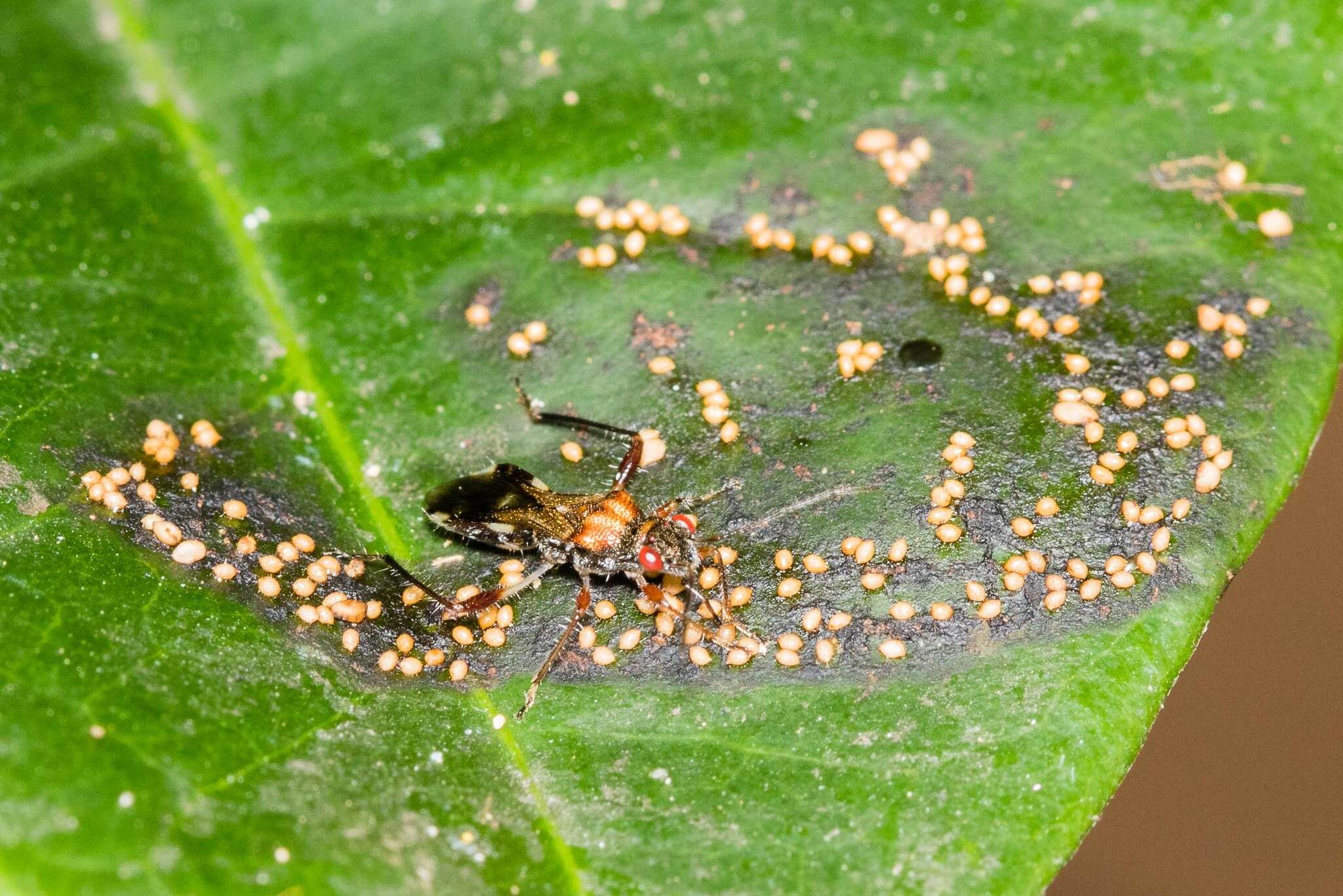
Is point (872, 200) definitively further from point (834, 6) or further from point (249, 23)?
point (249, 23)

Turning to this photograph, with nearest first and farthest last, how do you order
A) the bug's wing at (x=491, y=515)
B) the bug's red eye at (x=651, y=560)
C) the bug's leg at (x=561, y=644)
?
the bug's leg at (x=561, y=644)
the bug's red eye at (x=651, y=560)
the bug's wing at (x=491, y=515)

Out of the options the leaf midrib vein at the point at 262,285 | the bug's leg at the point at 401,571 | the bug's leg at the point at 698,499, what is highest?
the leaf midrib vein at the point at 262,285

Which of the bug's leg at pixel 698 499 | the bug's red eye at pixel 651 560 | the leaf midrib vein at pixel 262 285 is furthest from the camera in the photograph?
the bug's leg at pixel 698 499

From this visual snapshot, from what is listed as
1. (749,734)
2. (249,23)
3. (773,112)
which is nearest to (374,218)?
(249,23)

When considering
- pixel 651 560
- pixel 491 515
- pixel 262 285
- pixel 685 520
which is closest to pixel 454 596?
pixel 491 515

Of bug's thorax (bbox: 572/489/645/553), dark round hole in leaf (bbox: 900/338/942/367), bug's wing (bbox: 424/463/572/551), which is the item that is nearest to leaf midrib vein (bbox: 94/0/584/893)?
bug's wing (bbox: 424/463/572/551)

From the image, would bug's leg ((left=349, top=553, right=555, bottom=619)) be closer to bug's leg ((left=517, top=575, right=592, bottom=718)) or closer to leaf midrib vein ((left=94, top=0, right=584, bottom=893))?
leaf midrib vein ((left=94, top=0, right=584, bottom=893))

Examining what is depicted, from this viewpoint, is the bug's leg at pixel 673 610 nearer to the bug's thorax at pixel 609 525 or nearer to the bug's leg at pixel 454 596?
the bug's thorax at pixel 609 525

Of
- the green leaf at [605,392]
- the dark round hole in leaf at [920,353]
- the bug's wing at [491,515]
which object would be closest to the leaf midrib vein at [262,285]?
the green leaf at [605,392]
